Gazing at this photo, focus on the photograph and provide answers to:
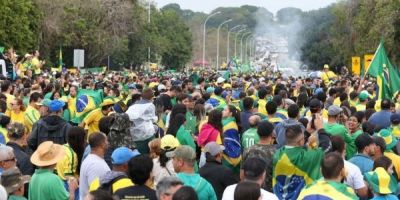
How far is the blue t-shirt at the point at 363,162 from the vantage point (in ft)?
30.4

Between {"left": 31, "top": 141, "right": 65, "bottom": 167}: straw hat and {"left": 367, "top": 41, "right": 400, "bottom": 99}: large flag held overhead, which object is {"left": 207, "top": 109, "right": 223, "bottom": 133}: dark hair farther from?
{"left": 367, "top": 41, "right": 400, "bottom": 99}: large flag held overhead

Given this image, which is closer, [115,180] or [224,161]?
[115,180]

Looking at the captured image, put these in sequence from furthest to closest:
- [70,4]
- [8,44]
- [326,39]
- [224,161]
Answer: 1. [326,39]
2. [70,4]
3. [8,44]
4. [224,161]

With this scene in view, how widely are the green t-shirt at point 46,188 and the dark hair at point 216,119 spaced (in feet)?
11.4

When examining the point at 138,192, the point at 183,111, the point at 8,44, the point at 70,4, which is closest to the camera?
the point at 138,192

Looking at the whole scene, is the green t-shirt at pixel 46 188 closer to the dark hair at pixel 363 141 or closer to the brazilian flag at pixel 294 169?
the brazilian flag at pixel 294 169

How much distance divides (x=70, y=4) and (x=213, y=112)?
53.9 m

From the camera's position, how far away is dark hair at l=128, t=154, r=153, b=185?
7.26 meters

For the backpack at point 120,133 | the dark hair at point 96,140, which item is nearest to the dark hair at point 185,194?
the dark hair at point 96,140

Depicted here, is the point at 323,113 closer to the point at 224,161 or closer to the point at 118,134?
the point at 224,161

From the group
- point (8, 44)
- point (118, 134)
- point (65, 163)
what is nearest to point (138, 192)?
point (65, 163)

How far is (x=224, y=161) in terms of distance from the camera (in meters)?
11.3

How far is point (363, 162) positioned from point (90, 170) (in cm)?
299

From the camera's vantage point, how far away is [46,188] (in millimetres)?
8164
